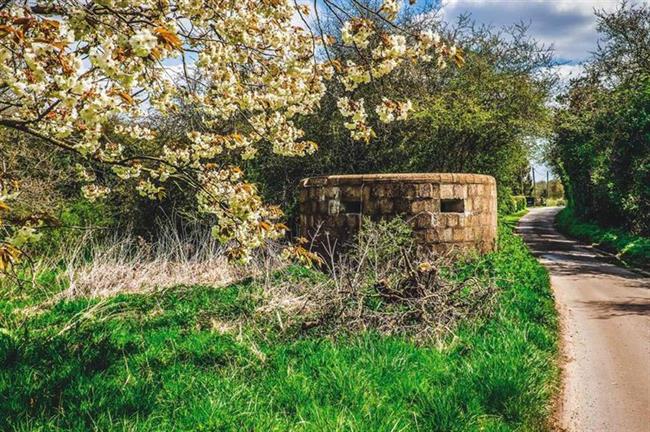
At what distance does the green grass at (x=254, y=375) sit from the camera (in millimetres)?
3264

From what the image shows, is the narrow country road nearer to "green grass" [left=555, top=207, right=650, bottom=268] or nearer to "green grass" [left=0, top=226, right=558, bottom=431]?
"green grass" [left=0, top=226, right=558, bottom=431]

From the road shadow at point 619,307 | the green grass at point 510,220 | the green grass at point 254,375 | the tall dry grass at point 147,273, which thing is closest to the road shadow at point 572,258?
the green grass at point 510,220

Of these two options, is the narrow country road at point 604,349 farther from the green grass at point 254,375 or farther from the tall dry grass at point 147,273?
the tall dry grass at point 147,273

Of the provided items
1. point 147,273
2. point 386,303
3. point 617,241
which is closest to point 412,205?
point 386,303

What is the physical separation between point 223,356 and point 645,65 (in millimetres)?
18774

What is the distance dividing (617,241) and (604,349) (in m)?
12.5

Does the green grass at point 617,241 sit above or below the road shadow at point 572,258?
above

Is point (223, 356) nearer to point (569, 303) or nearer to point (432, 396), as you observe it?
point (432, 396)

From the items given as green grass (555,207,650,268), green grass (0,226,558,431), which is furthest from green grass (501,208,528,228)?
green grass (0,226,558,431)

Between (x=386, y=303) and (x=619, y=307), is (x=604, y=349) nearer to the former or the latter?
(x=386, y=303)

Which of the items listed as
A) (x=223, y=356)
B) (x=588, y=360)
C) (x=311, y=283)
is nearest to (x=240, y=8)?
(x=223, y=356)

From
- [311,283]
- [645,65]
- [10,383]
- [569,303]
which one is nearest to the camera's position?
[10,383]

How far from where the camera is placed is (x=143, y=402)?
11.1 ft

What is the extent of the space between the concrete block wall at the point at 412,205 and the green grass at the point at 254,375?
10.6 feet
